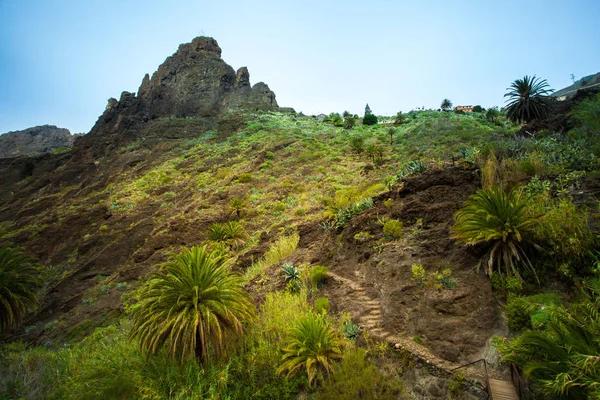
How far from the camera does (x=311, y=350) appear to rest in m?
8.76

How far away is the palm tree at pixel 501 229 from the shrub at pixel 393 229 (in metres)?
3.29

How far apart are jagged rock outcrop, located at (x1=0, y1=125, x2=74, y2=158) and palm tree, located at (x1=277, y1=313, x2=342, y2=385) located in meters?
117

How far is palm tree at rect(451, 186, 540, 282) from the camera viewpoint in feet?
26.3

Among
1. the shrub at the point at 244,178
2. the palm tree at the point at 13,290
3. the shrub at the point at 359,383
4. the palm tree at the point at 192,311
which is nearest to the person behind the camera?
the shrub at the point at 359,383

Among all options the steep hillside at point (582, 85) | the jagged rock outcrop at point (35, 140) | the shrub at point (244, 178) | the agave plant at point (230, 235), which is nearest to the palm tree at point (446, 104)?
the steep hillside at point (582, 85)

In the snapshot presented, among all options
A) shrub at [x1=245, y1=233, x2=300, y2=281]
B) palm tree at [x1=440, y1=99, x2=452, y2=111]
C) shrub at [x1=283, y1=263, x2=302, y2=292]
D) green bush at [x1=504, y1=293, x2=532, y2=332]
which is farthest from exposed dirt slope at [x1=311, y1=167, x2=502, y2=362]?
palm tree at [x1=440, y1=99, x2=452, y2=111]

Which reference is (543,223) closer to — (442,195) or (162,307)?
(442,195)

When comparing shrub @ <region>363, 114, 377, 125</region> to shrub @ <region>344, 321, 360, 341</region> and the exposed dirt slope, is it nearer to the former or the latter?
the exposed dirt slope

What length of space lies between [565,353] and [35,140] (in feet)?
478

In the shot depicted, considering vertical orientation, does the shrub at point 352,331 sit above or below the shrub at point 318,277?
below

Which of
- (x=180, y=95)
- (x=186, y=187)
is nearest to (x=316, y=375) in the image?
(x=186, y=187)

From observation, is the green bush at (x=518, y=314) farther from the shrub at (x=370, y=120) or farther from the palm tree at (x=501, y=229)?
the shrub at (x=370, y=120)

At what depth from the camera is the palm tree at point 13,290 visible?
51.6ft

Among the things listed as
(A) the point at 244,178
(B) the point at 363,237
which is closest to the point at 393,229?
(B) the point at 363,237
